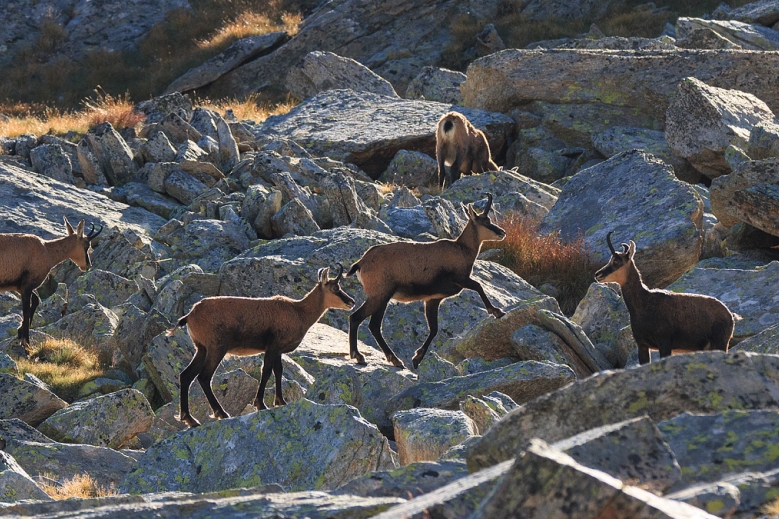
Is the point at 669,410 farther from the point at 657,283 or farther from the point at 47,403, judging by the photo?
the point at 657,283

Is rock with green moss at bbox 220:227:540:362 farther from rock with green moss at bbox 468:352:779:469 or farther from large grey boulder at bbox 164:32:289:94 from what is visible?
large grey boulder at bbox 164:32:289:94

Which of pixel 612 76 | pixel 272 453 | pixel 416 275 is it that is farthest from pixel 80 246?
pixel 612 76

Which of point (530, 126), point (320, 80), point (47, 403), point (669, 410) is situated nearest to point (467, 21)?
point (320, 80)

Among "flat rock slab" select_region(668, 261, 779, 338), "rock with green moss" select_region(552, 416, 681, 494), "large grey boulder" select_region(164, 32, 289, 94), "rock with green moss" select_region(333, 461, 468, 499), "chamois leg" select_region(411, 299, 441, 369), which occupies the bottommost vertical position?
"large grey boulder" select_region(164, 32, 289, 94)

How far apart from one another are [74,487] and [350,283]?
21.3 feet

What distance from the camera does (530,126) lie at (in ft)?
87.2

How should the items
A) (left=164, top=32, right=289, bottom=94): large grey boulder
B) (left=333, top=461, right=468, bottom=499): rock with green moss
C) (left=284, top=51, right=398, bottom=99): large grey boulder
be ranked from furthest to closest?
(left=164, top=32, right=289, bottom=94): large grey boulder → (left=284, top=51, right=398, bottom=99): large grey boulder → (left=333, top=461, right=468, bottom=499): rock with green moss

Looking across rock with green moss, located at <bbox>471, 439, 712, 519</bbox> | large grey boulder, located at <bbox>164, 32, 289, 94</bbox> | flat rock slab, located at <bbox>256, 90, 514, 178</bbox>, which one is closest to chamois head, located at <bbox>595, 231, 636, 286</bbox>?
rock with green moss, located at <bbox>471, 439, 712, 519</bbox>

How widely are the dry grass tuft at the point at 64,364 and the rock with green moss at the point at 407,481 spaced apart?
796 cm

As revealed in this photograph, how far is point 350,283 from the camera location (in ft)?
49.5

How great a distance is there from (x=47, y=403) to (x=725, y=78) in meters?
18.2

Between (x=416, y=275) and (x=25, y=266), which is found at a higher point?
(x=416, y=275)

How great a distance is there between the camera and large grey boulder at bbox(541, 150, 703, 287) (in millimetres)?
16312

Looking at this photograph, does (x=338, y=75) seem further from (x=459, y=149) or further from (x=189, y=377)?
(x=189, y=377)
